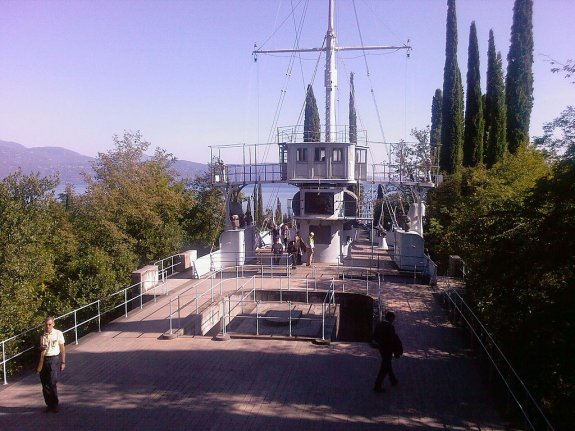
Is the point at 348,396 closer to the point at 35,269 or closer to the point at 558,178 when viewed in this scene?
the point at 558,178

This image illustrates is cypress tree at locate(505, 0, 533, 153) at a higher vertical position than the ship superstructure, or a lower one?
higher

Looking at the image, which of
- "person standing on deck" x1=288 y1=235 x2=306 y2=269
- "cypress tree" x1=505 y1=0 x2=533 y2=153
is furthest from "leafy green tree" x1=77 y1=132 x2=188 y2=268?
"cypress tree" x1=505 y1=0 x2=533 y2=153

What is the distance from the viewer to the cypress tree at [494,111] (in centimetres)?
3397

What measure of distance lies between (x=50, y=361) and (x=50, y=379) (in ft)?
0.98

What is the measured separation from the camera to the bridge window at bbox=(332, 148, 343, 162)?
2114 cm

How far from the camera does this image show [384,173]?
22.7 meters

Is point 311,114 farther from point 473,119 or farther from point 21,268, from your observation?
point 21,268

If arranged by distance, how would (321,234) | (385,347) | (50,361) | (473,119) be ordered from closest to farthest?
(50,361), (385,347), (321,234), (473,119)

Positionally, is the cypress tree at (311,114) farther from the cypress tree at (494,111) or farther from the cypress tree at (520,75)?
the cypress tree at (520,75)

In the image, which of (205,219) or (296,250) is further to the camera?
(205,219)

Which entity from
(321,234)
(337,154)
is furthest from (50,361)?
(337,154)

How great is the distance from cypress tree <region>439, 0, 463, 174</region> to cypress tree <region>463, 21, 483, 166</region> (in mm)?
642

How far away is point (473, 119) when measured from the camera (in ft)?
115

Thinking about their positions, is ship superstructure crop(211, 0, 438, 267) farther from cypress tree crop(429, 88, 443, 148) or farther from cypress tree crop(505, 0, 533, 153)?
cypress tree crop(429, 88, 443, 148)
